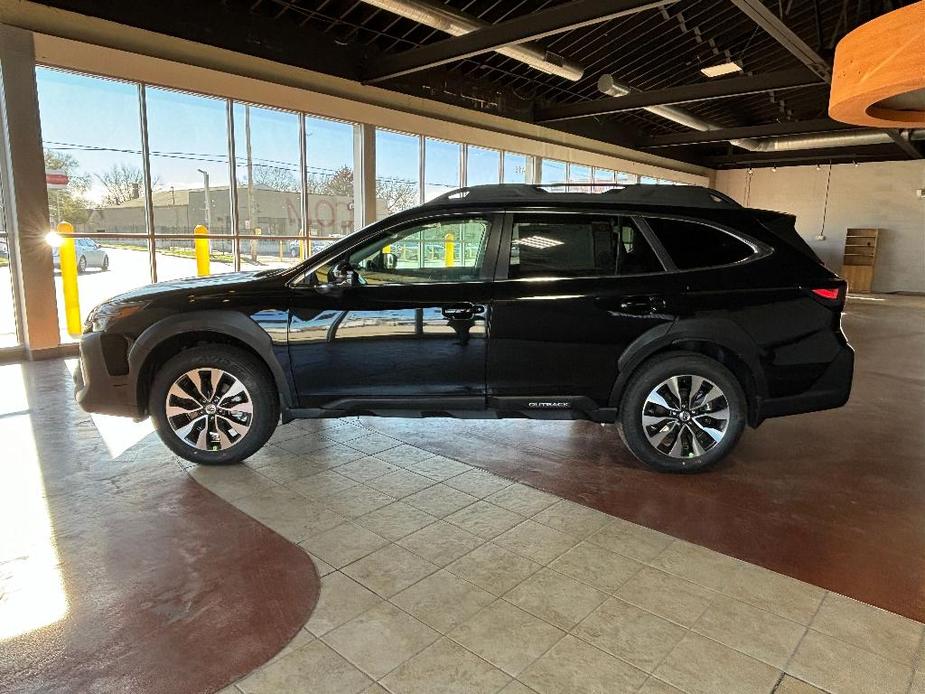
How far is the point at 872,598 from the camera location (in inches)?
97.2

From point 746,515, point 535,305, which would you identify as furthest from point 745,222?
point 746,515

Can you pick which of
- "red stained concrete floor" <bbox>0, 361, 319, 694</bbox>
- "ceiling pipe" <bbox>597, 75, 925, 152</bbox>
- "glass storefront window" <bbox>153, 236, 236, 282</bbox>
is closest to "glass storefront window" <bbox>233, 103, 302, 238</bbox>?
"glass storefront window" <bbox>153, 236, 236, 282</bbox>

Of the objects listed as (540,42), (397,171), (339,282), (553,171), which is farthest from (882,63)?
(553,171)

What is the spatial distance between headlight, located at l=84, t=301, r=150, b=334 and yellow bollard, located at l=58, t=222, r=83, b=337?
14.7 feet

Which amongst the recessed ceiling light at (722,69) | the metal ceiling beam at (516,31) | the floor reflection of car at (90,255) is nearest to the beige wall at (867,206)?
the recessed ceiling light at (722,69)

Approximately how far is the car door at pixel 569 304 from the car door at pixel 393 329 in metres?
0.13

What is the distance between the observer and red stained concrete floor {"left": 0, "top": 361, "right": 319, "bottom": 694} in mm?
2025

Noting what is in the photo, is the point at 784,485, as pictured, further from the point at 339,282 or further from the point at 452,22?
the point at 452,22

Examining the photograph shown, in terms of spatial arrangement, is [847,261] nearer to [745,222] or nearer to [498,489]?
[745,222]

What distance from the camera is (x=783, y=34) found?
7.57 m

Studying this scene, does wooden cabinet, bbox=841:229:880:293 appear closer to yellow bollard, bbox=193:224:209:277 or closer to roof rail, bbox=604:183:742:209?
roof rail, bbox=604:183:742:209

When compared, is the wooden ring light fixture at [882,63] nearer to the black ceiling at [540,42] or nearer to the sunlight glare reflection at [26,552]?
the sunlight glare reflection at [26,552]

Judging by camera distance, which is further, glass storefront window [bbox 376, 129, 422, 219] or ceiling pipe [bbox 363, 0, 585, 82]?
glass storefront window [bbox 376, 129, 422, 219]

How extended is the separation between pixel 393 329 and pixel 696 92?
9.19m
